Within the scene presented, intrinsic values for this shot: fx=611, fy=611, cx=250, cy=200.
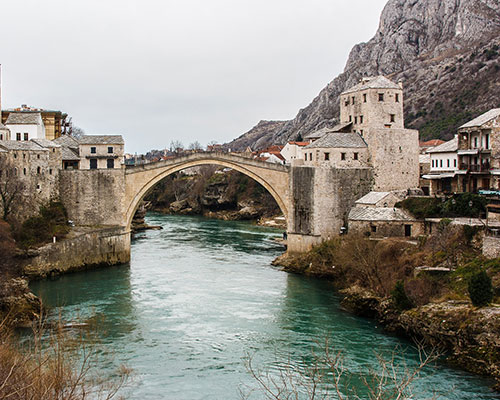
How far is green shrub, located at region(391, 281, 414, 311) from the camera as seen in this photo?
22.2m

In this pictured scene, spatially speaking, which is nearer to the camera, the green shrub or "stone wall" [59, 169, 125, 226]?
the green shrub

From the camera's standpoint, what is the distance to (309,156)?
36.5 meters

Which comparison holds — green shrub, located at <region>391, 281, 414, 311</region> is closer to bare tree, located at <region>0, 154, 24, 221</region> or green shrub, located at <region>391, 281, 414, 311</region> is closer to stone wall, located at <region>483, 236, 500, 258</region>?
stone wall, located at <region>483, 236, 500, 258</region>

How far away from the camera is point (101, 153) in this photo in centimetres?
3966

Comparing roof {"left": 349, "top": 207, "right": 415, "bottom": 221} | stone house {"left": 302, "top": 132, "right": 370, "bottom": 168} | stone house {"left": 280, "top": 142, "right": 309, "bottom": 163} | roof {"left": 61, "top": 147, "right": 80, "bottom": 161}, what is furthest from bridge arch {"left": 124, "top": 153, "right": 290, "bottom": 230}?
stone house {"left": 280, "top": 142, "right": 309, "bottom": 163}

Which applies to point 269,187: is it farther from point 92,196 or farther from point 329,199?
point 92,196

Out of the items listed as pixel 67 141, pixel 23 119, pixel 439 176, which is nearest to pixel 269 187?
pixel 439 176

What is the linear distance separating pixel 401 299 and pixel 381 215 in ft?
32.5

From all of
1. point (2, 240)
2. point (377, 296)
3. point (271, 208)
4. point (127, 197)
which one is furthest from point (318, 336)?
point (271, 208)

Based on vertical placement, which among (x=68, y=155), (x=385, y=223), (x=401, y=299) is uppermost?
(x=68, y=155)

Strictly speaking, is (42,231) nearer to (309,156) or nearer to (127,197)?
(127,197)

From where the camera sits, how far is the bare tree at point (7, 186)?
32625 millimetres

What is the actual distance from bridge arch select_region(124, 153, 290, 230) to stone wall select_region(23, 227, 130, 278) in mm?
1606

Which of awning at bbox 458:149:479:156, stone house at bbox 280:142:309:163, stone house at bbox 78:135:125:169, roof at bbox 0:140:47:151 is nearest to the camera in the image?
awning at bbox 458:149:479:156
